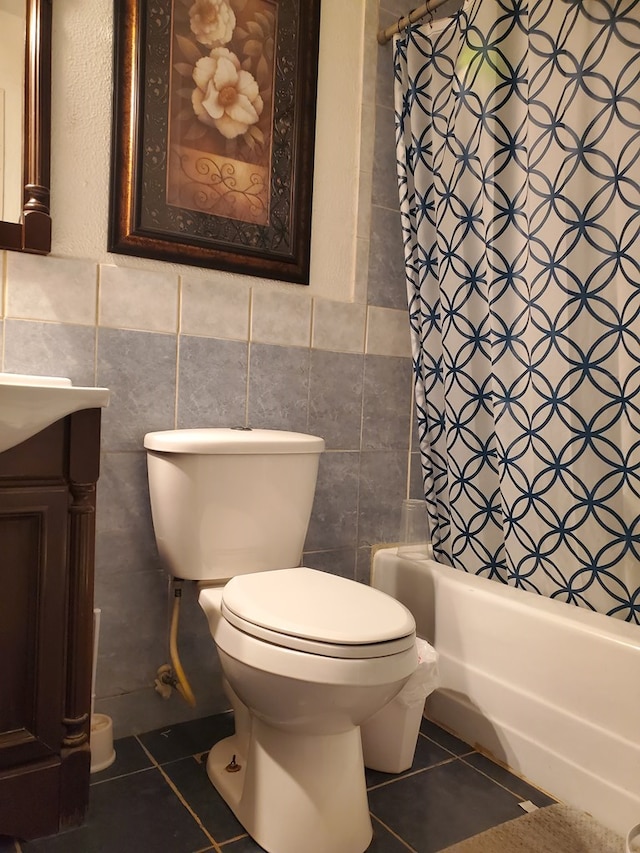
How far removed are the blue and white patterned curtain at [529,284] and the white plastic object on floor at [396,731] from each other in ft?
1.26

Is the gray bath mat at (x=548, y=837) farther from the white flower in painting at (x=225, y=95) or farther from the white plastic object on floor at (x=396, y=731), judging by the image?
Answer: the white flower in painting at (x=225, y=95)

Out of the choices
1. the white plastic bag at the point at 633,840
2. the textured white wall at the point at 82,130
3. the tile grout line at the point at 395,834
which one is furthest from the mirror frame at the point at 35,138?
the white plastic bag at the point at 633,840

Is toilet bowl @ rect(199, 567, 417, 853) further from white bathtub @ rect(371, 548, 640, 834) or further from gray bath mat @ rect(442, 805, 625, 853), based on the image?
white bathtub @ rect(371, 548, 640, 834)

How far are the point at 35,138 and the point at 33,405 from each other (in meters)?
0.70

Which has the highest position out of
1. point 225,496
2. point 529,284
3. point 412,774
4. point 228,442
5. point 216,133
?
point 216,133

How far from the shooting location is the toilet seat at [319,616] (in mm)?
1088

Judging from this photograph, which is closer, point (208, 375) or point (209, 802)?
point (209, 802)

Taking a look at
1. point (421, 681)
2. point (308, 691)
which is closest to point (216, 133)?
point (308, 691)

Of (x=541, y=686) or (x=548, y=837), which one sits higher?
(x=541, y=686)

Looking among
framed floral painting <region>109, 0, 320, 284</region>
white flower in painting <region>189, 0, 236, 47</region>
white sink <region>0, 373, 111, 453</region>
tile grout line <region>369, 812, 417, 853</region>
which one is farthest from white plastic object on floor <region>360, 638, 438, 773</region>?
white flower in painting <region>189, 0, 236, 47</region>

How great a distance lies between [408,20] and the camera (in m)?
1.78

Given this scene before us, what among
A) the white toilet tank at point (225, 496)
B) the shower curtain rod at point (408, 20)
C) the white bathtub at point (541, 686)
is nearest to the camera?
the white bathtub at point (541, 686)

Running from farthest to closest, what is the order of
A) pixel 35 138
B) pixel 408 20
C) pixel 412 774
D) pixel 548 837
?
pixel 408 20, pixel 412 774, pixel 35 138, pixel 548 837

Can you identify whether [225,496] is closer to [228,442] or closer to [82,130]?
[228,442]
